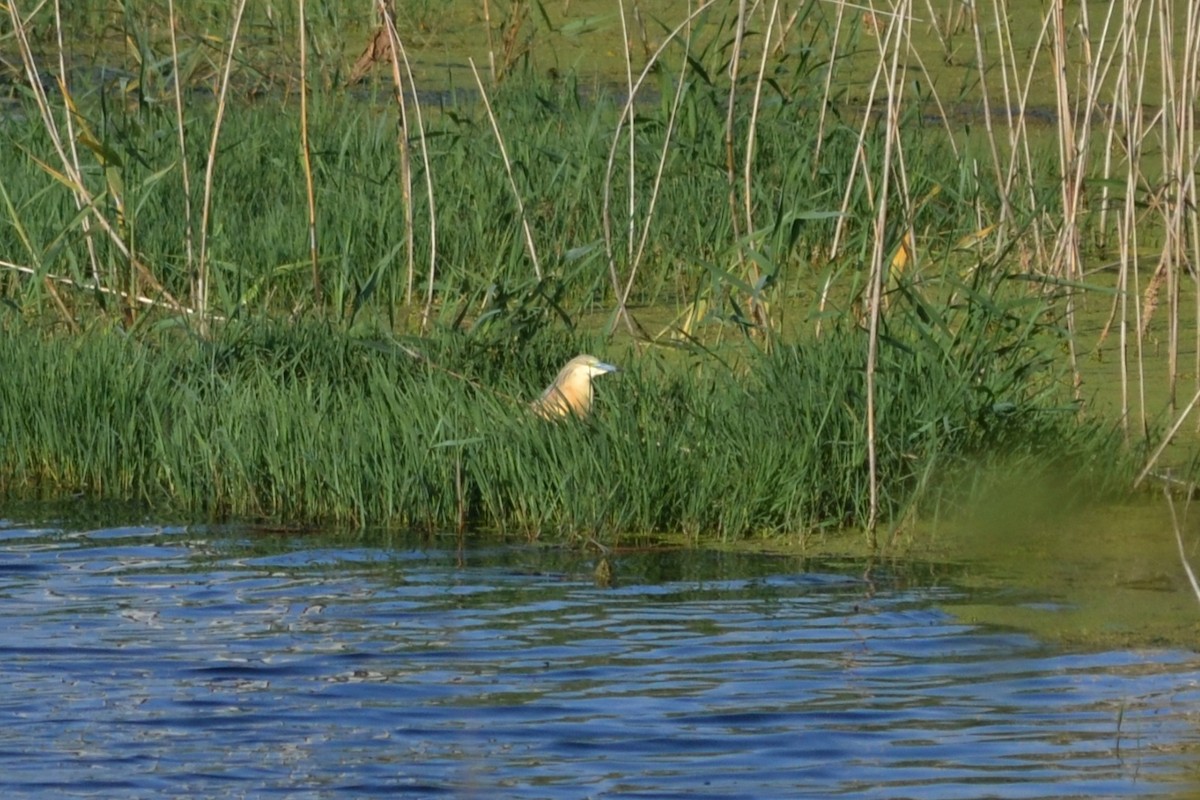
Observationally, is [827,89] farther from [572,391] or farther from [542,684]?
[542,684]

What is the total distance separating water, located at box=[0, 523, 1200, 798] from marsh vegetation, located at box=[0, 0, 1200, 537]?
375 mm

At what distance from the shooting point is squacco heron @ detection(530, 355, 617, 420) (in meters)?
5.89

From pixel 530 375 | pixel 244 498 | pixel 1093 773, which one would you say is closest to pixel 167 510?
pixel 244 498

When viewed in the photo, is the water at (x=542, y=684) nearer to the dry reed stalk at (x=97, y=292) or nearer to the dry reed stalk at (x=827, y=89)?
the dry reed stalk at (x=827, y=89)

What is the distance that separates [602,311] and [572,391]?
7.16 feet

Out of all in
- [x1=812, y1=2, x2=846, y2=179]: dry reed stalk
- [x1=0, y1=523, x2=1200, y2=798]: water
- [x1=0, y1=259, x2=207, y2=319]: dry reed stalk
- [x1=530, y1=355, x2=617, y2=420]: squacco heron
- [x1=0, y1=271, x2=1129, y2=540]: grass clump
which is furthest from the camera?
[x1=0, y1=259, x2=207, y2=319]: dry reed stalk

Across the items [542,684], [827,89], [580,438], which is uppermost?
[827,89]

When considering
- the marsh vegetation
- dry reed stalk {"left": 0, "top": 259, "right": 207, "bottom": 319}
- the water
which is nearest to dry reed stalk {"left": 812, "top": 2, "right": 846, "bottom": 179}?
the marsh vegetation

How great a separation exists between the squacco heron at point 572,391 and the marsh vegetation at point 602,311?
0.23 ft

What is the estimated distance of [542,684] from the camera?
4.33 metres

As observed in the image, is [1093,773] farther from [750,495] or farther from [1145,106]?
[1145,106]

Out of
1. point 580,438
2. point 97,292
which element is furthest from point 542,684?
point 97,292

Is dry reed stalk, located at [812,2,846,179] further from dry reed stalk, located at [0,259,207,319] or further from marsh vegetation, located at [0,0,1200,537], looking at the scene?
dry reed stalk, located at [0,259,207,319]

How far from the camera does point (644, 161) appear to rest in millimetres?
8781
